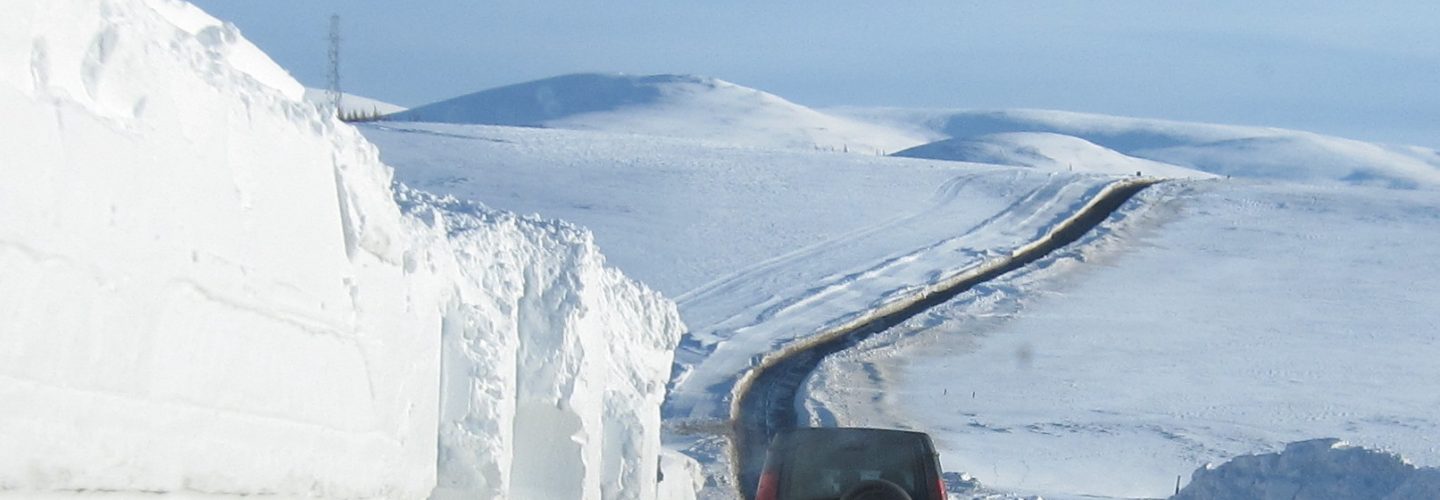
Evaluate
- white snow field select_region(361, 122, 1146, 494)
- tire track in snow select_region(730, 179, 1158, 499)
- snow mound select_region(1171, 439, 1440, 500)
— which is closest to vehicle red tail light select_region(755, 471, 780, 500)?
snow mound select_region(1171, 439, 1440, 500)

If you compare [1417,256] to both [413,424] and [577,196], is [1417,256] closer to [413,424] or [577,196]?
[577,196]

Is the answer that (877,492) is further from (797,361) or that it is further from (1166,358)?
(1166,358)

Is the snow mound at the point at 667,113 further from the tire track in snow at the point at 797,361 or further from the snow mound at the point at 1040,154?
the tire track in snow at the point at 797,361

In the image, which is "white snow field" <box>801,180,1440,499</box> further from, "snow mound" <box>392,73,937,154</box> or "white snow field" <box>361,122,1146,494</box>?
"snow mound" <box>392,73,937,154</box>

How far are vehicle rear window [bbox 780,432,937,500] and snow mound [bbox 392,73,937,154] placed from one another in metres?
152

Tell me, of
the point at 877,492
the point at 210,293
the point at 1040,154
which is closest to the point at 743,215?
the point at 877,492

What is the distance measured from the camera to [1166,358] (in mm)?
34406

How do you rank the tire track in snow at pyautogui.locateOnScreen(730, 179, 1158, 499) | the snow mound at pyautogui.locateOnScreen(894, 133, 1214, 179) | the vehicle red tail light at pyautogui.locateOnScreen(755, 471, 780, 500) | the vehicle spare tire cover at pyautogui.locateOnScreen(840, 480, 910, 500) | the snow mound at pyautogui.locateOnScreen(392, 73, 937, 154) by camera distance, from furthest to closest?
the snow mound at pyautogui.locateOnScreen(392, 73, 937, 154) → the snow mound at pyautogui.locateOnScreen(894, 133, 1214, 179) → the tire track in snow at pyautogui.locateOnScreen(730, 179, 1158, 499) → the vehicle red tail light at pyautogui.locateOnScreen(755, 471, 780, 500) → the vehicle spare tire cover at pyautogui.locateOnScreen(840, 480, 910, 500)

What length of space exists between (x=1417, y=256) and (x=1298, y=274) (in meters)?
5.43

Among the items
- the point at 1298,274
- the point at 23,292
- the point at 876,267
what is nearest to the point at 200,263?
the point at 23,292

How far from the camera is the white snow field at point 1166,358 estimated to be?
86.9ft

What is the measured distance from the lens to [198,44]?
591 centimetres

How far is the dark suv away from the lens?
27.8ft

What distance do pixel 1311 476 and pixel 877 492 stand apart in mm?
8790
